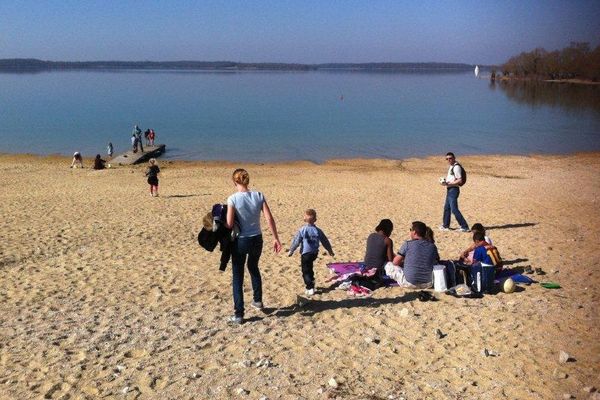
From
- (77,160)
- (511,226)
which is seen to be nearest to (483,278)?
(511,226)

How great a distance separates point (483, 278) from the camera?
7926 mm

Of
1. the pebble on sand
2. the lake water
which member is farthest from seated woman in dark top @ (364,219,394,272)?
the lake water

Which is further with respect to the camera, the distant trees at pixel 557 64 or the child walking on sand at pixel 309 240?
the distant trees at pixel 557 64

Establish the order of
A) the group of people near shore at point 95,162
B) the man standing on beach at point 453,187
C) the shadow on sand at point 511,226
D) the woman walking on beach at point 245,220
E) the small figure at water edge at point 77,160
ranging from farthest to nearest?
1. the small figure at water edge at point 77,160
2. the group of people near shore at point 95,162
3. the shadow on sand at point 511,226
4. the man standing on beach at point 453,187
5. the woman walking on beach at point 245,220

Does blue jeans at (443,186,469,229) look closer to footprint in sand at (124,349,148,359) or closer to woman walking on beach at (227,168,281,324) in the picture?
woman walking on beach at (227,168,281,324)

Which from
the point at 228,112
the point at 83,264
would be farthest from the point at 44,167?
the point at 228,112

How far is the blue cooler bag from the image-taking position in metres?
7.91

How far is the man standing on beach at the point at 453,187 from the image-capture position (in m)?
12.2

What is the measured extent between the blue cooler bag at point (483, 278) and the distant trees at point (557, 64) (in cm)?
13346

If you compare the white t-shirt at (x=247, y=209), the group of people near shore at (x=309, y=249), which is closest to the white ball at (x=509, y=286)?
the group of people near shore at (x=309, y=249)

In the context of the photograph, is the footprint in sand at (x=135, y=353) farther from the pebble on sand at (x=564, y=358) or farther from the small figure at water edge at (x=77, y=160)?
the small figure at water edge at (x=77, y=160)

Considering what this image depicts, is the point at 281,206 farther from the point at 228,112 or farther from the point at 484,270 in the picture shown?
the point at 228,112

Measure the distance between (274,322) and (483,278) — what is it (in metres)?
3.17

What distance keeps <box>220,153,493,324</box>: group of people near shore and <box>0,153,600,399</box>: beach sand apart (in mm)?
360
